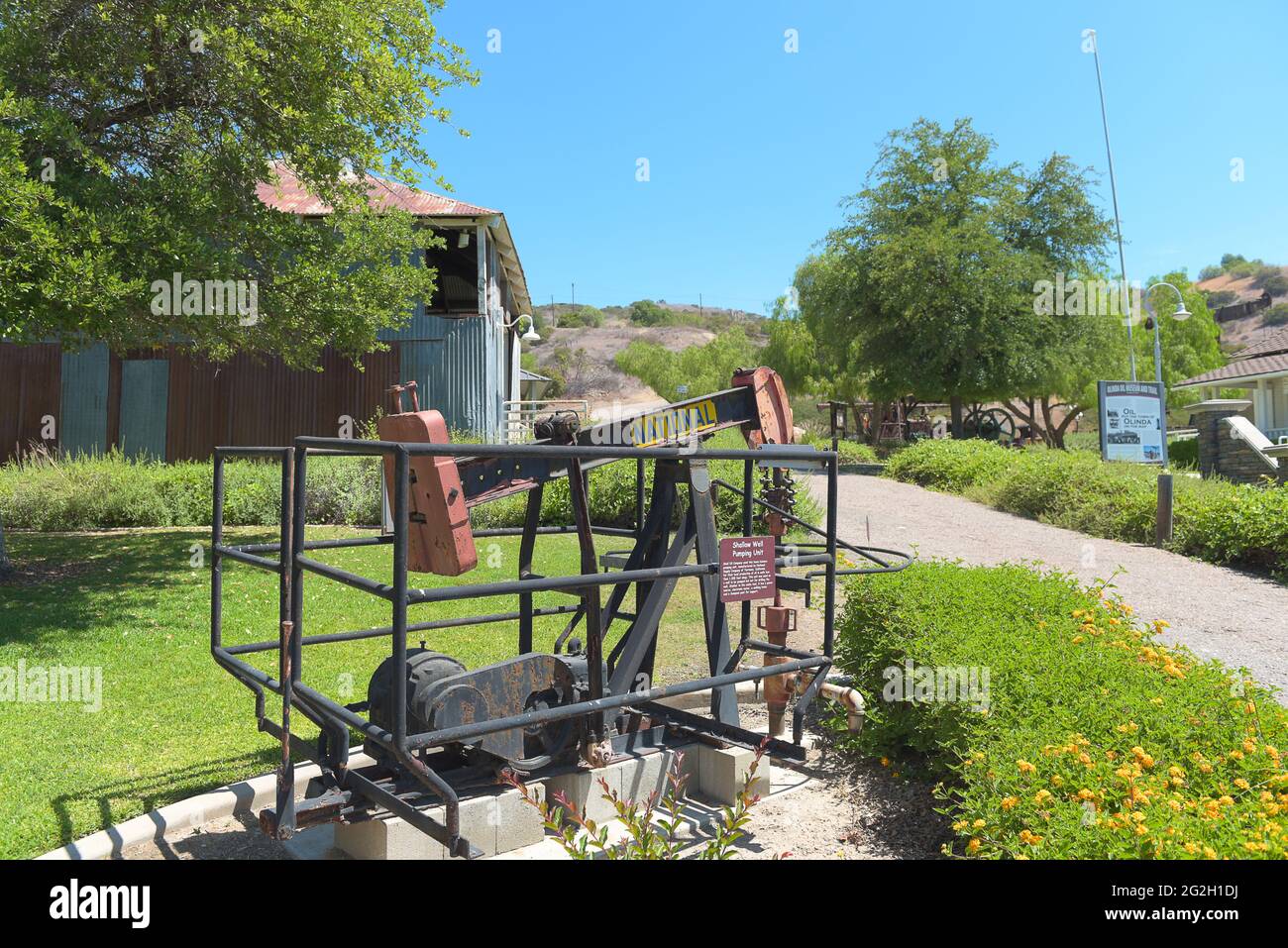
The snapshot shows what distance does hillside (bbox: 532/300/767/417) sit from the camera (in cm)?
7594

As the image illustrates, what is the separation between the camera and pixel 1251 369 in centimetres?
3086

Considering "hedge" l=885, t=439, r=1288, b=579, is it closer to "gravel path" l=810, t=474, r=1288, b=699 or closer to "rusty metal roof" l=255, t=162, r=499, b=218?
"gravel path" l=810, t=474, r=1288, b=699

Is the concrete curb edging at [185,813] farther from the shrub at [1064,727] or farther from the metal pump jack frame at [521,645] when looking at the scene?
the shrub at [1064,727]

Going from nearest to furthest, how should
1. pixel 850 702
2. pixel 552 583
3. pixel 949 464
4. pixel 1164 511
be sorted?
pixel 552 583
pixel 850 702
pixel 1164 511
pixel 949 464

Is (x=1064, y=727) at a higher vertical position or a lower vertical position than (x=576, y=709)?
lower

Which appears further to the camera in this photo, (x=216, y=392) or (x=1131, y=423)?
(x=216, y=392)

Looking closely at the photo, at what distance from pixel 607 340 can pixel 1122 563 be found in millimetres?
85362

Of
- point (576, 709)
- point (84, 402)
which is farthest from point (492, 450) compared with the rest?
point (84, 402)

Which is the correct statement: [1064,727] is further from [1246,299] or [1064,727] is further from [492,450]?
[1246,299]

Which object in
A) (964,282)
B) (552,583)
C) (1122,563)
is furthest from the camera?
(964,282)

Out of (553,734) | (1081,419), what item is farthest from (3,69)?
(1081,419)

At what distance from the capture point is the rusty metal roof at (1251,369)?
1169 inches

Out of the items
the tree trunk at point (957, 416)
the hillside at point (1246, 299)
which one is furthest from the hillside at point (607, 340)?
the hillside at point (1246, 299)

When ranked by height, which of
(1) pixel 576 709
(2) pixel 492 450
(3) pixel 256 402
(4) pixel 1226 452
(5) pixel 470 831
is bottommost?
(5) pixel 470 831
